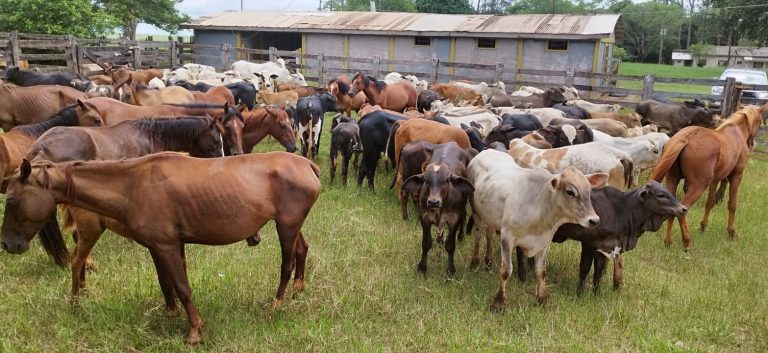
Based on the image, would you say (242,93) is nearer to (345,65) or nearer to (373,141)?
(373,141)

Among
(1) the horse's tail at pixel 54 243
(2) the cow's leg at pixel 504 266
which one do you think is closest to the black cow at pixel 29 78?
(1) the horse's tail at pixel 54 243

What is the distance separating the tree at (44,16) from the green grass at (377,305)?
2388cm

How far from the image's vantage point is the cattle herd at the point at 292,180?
4176 millimetres

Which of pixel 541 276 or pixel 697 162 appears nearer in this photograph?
pixel 541 276

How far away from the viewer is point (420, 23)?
2822cm

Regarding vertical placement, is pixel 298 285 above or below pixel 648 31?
below

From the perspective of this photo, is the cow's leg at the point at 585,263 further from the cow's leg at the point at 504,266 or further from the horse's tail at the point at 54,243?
the horse's tail at the point at 54,243

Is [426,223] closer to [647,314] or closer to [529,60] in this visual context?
[647,314]

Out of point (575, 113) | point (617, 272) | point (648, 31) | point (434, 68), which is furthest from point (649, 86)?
point (648, 31)

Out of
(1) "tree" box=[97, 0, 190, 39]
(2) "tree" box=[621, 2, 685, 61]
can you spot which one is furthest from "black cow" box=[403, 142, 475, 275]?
(2) "tree" box=[621, 2, 685, 61]

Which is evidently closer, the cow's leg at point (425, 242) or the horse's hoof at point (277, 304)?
the horse's hoof at point (277, 304)

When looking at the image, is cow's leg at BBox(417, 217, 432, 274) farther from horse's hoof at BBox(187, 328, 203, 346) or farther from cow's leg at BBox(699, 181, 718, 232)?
cow's leg at BBox(699, 181, 718, 232)

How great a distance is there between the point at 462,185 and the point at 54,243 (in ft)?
13.4

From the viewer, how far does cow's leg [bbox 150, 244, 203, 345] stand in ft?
13.8
